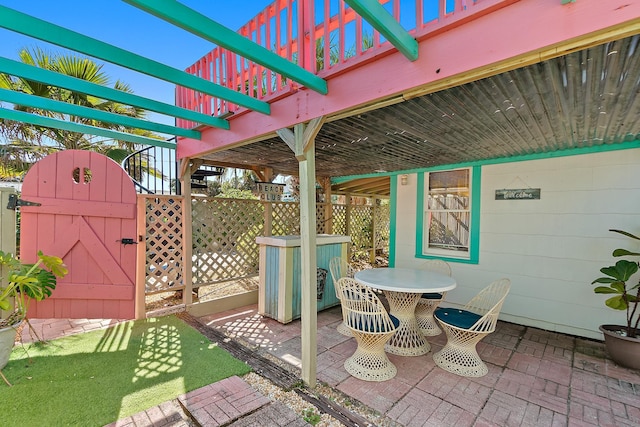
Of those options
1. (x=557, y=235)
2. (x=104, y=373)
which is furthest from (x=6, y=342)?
(x=557, y=235)

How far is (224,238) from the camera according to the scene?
4.60m

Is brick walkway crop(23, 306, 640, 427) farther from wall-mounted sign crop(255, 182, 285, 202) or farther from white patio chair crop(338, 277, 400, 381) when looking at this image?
wall-mounted sign crop(255, 182, 285, 202)

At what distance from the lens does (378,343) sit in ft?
8.60

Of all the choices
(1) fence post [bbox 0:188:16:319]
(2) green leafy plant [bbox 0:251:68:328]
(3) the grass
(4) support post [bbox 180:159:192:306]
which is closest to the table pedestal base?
(3) the grass

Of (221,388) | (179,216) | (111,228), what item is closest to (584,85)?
(221,388)

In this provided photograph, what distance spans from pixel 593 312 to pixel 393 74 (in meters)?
4.01

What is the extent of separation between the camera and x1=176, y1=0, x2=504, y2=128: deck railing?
1604 mm

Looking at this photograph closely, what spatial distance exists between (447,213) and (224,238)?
147 inches

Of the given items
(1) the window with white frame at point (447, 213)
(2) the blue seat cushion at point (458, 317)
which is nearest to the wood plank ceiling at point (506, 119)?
(1) the window with white frame at point (447, 213)

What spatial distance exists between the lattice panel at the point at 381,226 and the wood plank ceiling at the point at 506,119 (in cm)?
411

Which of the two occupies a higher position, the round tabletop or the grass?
the round tabletop

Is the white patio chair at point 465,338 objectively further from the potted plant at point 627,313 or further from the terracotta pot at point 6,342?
the terracotta pot at point 6,342

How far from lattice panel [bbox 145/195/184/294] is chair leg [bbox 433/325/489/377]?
3607 millimetres

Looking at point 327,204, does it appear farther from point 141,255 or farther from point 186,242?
point 141,255
